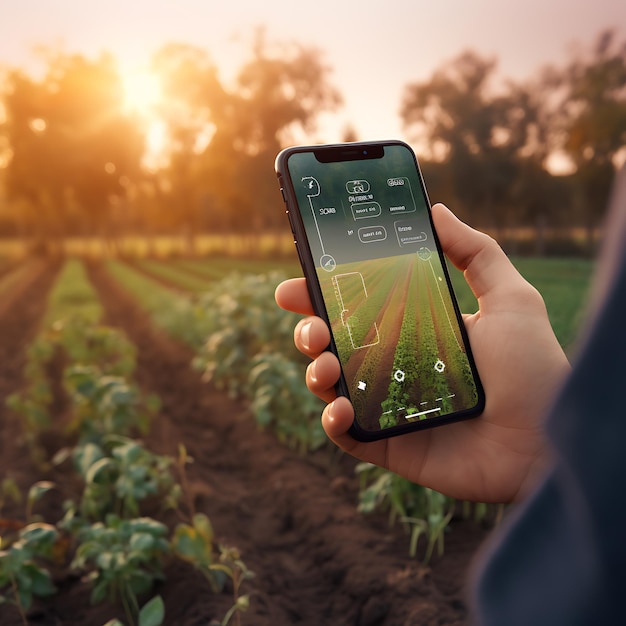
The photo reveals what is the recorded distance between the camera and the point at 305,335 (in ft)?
5.88

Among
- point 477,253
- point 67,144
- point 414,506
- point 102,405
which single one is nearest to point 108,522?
point 102,405

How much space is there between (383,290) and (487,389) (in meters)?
0.39

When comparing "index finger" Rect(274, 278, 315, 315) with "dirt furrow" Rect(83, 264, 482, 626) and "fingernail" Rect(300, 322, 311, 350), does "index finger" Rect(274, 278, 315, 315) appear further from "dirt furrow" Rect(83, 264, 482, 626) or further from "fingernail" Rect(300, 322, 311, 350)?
"dirt furrow" Rect(83, 264, 482, 626)

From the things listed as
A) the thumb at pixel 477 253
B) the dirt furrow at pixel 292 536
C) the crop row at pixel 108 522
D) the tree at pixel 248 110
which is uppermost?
the tree at pixel 248 110

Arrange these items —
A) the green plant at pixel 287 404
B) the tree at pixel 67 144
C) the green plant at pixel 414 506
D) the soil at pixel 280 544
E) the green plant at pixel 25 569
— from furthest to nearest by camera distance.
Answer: the tree at pixel 67 144
the green plant at pixel 287 404
the green plant at pixel 414 506
the soil at pixel 280 544
the green plant at pixel 25 569

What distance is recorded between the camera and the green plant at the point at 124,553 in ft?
8.32

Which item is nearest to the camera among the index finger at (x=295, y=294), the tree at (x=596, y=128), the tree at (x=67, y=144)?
the index finger at (x=295, y=294)

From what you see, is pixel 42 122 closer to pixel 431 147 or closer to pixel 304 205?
pixel 431 147

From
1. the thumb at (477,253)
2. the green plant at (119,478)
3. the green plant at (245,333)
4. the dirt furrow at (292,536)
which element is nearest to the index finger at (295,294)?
the thumb at (477,253)

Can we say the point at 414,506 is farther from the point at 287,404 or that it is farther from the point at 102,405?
the point at 102,405

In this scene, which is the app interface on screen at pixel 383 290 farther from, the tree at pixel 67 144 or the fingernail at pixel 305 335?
the tree at pixel 67 144

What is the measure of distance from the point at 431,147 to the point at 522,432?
2443 centimetres

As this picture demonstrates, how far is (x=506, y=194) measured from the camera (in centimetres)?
2320

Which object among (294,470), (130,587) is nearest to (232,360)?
(294,470)
